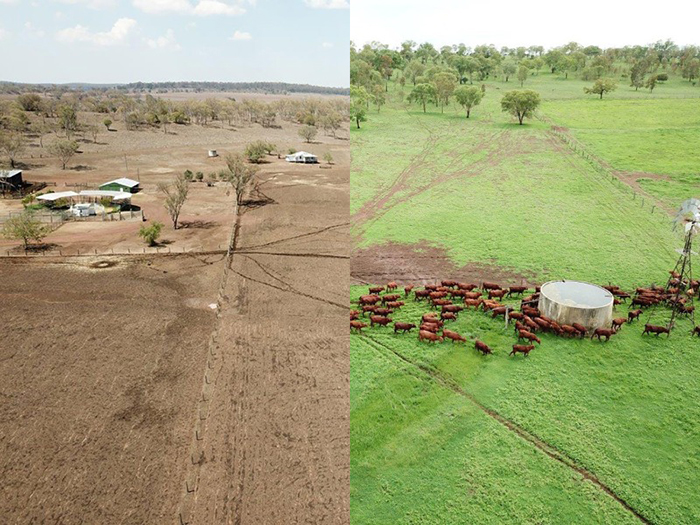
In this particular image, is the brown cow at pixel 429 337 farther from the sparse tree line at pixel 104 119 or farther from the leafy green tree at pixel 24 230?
the sparse tree line at pixel 104 119

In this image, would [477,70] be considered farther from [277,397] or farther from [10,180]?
[277,397]

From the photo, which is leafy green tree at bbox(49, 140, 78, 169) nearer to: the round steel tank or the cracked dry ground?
the cracked dry ground

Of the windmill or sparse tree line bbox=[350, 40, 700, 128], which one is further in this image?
sparse tree line bbox=[350, 40, 700, 128]

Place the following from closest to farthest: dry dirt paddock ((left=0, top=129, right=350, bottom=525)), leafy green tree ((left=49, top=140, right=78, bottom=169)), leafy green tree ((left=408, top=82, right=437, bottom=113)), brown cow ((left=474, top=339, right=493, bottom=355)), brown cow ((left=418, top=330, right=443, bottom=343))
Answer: dry dirt paddock ((left=0, top=129, right=350, bottom=525)) < brown cow ((left=474, top=339, right=493, bottom=355)) < brown cow ((left=418, top=330, right=443, bottom=343)) < leafy green tree ((left=49, top=140, right=78, bottom=169)) < leafy green tree ((left=408, top=82, right=437, bottom=113))

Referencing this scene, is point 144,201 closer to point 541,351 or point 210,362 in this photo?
point 210,362

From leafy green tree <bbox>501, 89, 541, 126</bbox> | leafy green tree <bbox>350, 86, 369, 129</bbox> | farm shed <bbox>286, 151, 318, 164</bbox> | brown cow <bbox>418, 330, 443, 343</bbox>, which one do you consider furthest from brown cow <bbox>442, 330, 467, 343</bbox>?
farm shed <bbox>286, 151, 318, 164</bbox>

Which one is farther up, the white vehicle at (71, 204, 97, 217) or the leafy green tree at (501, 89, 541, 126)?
the leafy green tree at (501, 89, 541, 126)

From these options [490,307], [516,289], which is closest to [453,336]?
[490,307]

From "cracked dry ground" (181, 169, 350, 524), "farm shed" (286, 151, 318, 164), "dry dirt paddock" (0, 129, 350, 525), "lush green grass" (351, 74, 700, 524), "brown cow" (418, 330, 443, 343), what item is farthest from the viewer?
"farm shed" (286, 151, 318, 164)

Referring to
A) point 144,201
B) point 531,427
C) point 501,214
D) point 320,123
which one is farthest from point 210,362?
point 320,123
